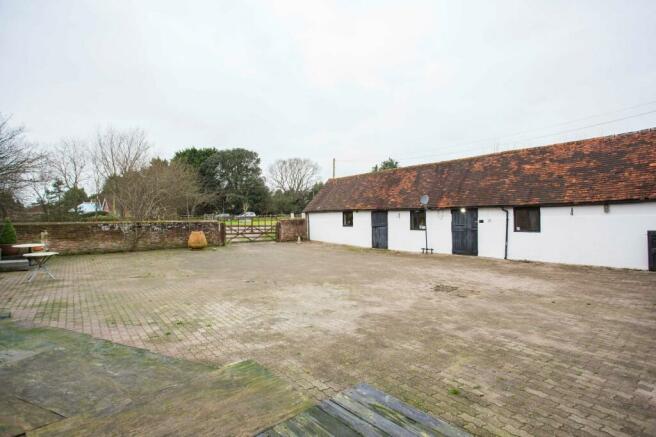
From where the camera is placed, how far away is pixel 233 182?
4906 cm

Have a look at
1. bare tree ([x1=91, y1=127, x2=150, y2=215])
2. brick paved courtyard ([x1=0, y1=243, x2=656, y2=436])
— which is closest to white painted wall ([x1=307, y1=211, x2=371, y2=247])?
brick paved courtyard ([x1=0, y1=243, x2=656, y2=436])

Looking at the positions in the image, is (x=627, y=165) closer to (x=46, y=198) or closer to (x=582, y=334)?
(x=582, y=334)

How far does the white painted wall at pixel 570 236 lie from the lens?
37.3ft

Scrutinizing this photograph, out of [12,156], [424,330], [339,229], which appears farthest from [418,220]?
[12,156]

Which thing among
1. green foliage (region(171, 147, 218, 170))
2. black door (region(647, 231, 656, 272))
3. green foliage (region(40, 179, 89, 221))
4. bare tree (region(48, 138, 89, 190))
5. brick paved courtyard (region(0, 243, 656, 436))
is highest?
green foliage (region(171, 147, 218, 170))

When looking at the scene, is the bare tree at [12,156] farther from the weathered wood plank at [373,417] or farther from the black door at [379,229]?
the weathered wood plank at [373,417]

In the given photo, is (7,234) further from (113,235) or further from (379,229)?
(379,229)

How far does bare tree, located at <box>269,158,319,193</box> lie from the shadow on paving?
54.9 meters

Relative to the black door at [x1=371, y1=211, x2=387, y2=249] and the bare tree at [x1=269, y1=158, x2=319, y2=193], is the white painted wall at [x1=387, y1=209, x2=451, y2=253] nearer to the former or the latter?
the black door at [x1=371, y1=211, x2=387, y2=249]

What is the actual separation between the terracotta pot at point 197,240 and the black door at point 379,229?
10.5 meters

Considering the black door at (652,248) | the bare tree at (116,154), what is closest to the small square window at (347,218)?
the black door at (652,248)

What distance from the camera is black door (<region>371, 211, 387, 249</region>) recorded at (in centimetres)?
1953

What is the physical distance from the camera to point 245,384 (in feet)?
8.15

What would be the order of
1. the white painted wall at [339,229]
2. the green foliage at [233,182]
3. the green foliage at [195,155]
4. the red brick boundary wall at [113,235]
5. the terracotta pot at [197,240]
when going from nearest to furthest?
the red brick boundary wall at [113,235] < the terracotta pot at [197,240] < the white painted wall at [339,229] < the green foliage at [195,155] < the green foliage at [233,182]
